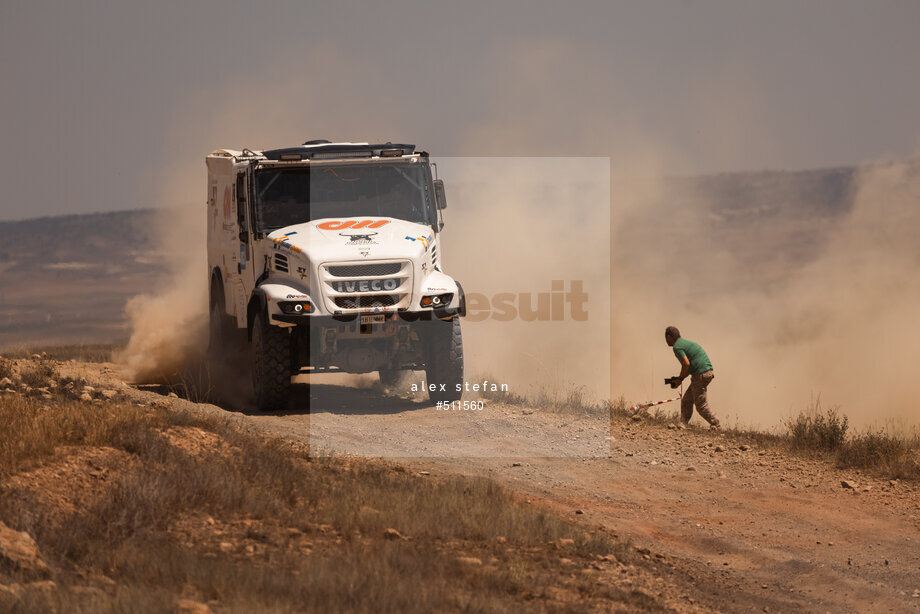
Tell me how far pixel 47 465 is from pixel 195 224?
34677 mm

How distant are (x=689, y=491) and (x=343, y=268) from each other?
213 inches

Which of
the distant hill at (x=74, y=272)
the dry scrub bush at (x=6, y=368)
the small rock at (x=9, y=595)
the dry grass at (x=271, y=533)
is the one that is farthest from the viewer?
the distant hill at (x=74, y=272)

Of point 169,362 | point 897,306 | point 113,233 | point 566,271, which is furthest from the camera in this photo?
point 113,233

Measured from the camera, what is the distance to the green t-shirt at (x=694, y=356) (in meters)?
16.0

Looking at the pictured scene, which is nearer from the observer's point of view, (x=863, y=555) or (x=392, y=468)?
(x=863, y=555)

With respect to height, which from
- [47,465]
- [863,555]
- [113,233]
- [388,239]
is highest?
[113,233]

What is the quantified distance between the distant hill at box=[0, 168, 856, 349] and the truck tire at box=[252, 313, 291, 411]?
140 feet

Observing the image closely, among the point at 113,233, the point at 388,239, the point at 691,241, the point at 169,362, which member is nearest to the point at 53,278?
the point at 113,233

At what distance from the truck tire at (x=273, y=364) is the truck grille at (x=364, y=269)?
1077 mm

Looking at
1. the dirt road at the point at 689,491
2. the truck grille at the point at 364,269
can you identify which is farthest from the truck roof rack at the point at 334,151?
the dirt road at the point at 689,491

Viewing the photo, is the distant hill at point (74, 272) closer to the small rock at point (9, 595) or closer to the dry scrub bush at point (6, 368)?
the dry scrub bush at point (6, 368)

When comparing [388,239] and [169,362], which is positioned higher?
[388,239]

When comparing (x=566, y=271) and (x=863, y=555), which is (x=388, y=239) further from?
→ (x=566, y=271)

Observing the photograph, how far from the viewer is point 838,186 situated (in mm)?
90938
